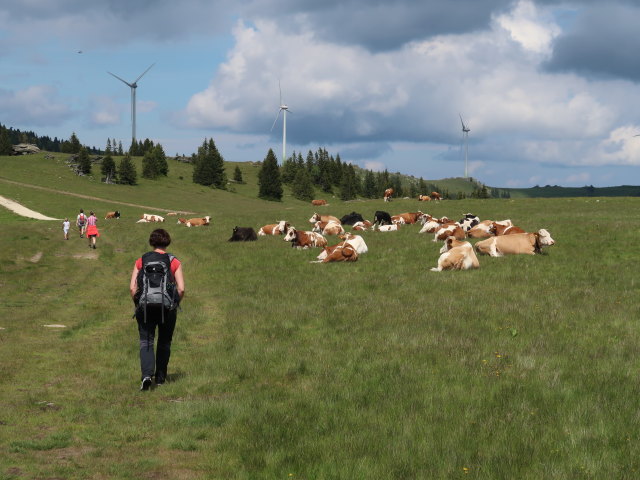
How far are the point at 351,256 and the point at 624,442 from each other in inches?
737

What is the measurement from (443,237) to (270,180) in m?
122

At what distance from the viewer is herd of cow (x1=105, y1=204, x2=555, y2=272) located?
2153 cm

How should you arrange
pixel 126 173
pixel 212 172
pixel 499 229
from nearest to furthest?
1. pixel 499 229
2. pixel 126 173
3. pixel 212 172

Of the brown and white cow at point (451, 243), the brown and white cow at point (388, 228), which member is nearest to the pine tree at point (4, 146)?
the brown and white cow at point (388, 228)

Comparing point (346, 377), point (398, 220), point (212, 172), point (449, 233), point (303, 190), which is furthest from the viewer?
point (303, 190)

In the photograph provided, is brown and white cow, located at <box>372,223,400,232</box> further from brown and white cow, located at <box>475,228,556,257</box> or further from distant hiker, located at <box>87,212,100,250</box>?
distant hiker, located at <box>87,212,100,250</box>

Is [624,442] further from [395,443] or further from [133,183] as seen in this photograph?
[133,183]

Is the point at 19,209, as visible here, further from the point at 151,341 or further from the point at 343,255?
the point at 151,341

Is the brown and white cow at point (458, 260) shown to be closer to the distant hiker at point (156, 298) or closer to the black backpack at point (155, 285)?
the distant hiker at point (156, 298)

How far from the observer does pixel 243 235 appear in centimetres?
3472

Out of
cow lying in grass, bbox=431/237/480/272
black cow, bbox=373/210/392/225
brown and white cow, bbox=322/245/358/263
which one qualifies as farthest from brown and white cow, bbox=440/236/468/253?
black cow, bbox=373/210/392/225

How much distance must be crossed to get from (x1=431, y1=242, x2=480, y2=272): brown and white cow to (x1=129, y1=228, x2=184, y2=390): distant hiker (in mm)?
12886

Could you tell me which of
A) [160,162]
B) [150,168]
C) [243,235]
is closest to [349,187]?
[160,162]

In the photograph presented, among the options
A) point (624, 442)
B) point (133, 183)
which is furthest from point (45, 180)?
point (624, 442)
